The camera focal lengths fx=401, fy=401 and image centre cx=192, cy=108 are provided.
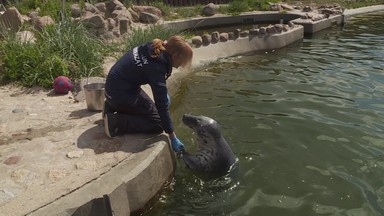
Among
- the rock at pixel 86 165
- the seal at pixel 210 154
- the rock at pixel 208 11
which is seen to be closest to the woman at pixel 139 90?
the seal at pixel 210 154

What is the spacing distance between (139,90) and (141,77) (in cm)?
27

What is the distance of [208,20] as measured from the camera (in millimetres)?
14766

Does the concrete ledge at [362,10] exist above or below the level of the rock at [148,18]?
below

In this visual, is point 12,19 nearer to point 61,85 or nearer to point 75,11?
point 61,85

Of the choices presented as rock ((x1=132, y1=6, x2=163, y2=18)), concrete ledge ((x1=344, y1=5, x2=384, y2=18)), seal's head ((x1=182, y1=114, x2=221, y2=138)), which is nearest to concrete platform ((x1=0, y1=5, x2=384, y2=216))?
seal's head ((x1=182, y1=114, x2=221, y2=138))

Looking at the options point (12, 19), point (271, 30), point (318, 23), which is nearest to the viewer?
point (12, 19)

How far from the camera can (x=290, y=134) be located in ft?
18.4

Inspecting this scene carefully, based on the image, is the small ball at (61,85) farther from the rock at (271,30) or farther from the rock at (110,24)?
the rock at (271,30)

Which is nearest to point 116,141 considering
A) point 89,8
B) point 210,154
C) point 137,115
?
point 137,115

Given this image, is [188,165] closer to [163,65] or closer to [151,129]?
[151,129]

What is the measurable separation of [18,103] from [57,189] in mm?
2736

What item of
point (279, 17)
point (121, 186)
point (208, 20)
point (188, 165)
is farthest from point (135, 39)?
point (279, 17)

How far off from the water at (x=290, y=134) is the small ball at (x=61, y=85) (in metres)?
1.74

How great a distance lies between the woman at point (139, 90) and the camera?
13.8 feet
